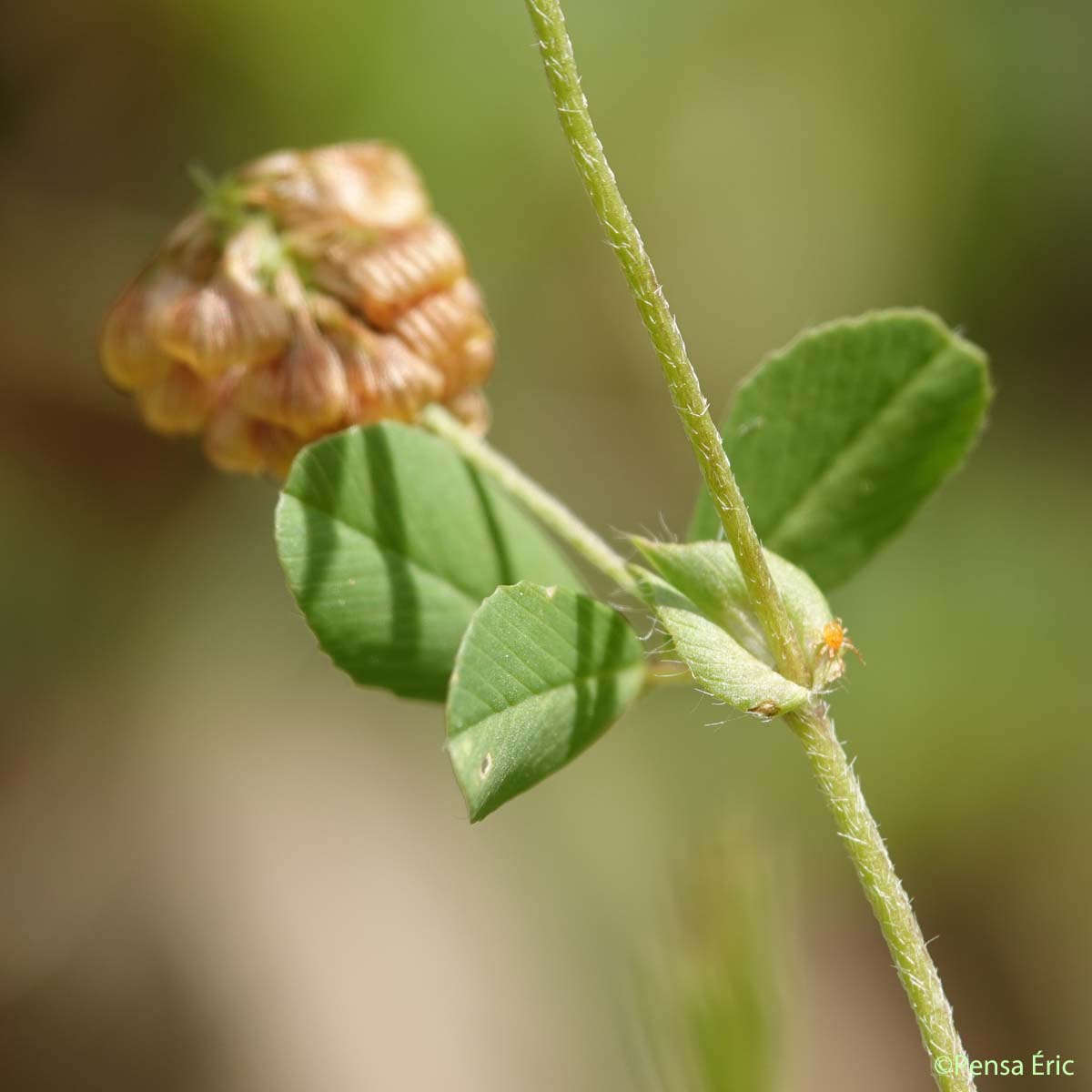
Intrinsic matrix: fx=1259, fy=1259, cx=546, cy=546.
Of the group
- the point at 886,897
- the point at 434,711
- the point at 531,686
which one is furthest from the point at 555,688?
the point at 434,711

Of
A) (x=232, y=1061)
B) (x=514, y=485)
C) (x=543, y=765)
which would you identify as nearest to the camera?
(x=543, y=765)

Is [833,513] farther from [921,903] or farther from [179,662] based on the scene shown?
[179,662]

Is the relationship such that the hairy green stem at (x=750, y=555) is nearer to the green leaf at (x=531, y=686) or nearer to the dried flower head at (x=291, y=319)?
the green leaf at (x=531, y=686)

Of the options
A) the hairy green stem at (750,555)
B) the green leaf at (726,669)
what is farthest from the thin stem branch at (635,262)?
the green leaf at (726,669)

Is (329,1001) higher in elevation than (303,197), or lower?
lower

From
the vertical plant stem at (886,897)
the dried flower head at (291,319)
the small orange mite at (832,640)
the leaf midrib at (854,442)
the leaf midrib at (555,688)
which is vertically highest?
the dried flower head at (291,319)

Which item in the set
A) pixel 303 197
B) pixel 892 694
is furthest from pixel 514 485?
pixel 892 694
